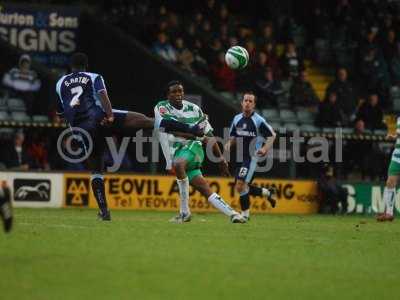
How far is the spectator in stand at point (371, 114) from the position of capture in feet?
88.0

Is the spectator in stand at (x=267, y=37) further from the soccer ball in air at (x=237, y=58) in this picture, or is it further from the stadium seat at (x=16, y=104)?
the soccer ball in air at (x=237, y=58)

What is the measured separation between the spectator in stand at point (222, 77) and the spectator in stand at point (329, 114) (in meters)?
2.14

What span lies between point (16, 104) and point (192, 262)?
13916 mm

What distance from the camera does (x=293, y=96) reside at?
88.7 feet

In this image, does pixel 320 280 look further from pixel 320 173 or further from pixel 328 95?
pixel 328 95

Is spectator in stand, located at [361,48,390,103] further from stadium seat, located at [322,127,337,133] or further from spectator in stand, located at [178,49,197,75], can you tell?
spectator in stand, located at [178,49,197,75]

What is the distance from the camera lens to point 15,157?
23047 millimetres

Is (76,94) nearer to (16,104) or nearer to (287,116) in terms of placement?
(16,104)

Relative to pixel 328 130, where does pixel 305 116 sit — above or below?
above

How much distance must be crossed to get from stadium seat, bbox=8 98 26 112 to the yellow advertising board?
2.13 metres

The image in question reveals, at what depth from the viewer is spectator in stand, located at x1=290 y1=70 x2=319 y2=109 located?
27047mm

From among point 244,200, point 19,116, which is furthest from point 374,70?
point 244,200

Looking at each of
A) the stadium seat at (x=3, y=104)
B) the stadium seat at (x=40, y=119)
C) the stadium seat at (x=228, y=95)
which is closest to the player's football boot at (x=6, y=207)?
the stadium seat at (x=40, y=119)

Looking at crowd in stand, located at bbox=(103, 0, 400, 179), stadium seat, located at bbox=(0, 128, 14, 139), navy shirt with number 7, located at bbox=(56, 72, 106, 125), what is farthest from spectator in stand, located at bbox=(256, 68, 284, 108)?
navy shirt with number 7, located at bbox=(56, 72, 106, 125)
